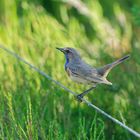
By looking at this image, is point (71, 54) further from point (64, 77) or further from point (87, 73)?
point (64, 77)

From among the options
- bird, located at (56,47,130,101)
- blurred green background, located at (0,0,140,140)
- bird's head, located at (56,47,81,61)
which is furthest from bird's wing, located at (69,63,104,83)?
blurred green background, located at (0,0,140,140)

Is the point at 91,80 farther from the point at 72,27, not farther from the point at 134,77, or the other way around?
the point at 72,27

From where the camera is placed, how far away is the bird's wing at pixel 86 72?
189 inches

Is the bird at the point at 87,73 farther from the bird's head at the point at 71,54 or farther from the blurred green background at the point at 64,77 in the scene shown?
the blurred green background at the point at 64,77

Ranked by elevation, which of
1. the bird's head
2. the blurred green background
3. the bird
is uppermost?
the bird's head

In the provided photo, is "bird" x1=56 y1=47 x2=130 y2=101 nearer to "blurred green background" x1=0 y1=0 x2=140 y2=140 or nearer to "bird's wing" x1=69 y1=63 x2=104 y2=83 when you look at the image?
"bird's wing" x1=69 y1=63 x2=104 y2=83

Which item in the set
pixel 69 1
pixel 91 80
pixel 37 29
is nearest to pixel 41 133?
pixel 91 80

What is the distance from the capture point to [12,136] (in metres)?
4.05

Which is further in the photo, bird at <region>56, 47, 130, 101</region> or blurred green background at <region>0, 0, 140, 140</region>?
blurred green background at <region>0, 0, 140, 140</region>

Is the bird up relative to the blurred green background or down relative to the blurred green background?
up

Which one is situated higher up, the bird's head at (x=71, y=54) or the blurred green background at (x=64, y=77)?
the bird's head at (x=71, y=54)

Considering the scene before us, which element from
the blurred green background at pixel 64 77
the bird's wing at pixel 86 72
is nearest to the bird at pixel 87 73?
the bird's wing at pixel 86 72

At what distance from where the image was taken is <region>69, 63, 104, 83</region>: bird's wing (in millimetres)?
4810

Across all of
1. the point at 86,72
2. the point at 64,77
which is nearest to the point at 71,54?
the point at 86,72
